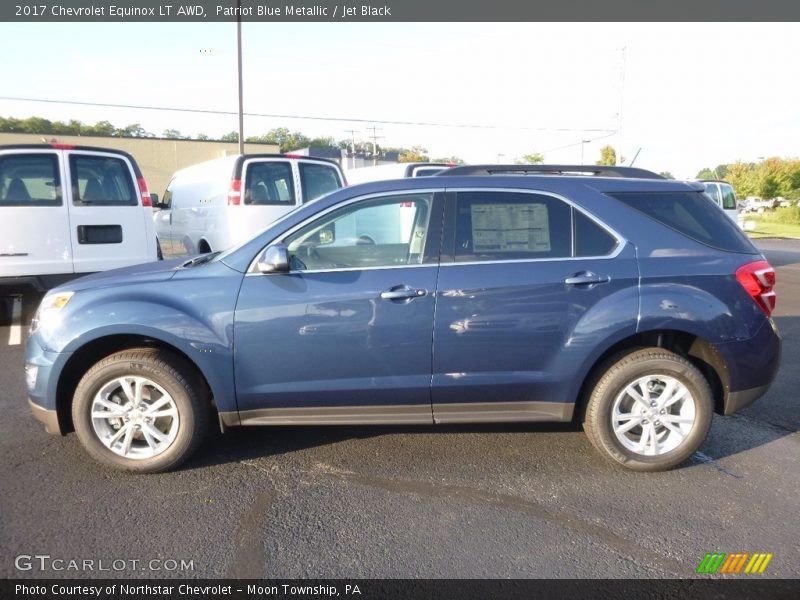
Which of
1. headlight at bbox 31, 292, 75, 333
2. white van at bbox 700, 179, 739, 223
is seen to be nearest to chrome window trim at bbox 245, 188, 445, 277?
headlight at bbox 31, 292, 75, 333

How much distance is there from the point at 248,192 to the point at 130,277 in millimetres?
5320

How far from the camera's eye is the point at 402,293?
3346 millimetres

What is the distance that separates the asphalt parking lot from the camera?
106 inches

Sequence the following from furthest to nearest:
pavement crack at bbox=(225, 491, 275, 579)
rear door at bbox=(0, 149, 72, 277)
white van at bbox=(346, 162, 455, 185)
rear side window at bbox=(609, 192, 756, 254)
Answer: white van at bbox=(346, 162, 455, 185) < rear door at bbox=(0, 149, 72, 277) < rear side window at bbox=(609, 192, 756, 254) < pavement crack at bbox=(225, 491, 275, 579)

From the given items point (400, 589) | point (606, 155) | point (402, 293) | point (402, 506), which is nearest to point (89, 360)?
point (402, 293)

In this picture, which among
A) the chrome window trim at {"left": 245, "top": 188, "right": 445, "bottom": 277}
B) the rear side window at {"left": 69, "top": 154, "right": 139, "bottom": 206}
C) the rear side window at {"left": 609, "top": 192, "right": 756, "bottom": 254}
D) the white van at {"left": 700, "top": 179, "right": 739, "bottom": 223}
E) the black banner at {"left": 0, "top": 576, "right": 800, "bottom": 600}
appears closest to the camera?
the black banner at {"left": 0, "top": 576, "right": 800, "bottom": 600}

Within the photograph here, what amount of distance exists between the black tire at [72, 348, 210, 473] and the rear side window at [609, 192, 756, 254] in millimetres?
2939

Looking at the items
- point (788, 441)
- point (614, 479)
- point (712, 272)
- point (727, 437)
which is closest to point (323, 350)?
point (614, 479)

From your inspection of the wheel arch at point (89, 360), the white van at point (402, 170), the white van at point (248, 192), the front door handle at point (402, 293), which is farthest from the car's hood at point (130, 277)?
the white van at point (402, 170)

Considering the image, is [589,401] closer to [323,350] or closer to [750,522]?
[750,522]

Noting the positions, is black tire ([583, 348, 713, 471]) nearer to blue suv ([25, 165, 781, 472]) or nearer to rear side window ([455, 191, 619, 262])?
blue suv ([25, 165, 781, 472])

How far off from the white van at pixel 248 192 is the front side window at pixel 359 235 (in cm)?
482

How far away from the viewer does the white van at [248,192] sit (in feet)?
28.2

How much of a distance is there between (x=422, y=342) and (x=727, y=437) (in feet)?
8.00
